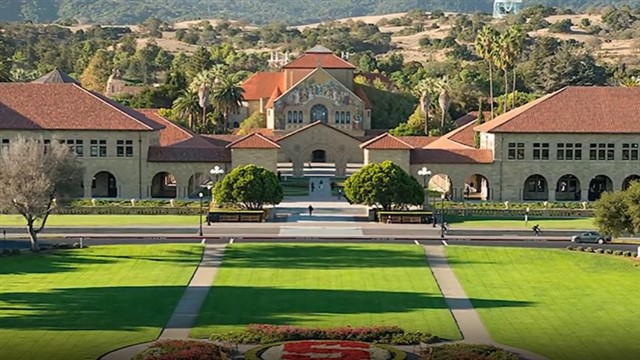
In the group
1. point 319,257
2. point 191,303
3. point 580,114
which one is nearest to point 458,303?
point 191,303

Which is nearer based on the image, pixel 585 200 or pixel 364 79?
pixel 585 200

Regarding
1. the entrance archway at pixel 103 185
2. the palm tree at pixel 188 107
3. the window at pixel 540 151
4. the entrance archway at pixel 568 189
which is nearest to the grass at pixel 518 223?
the window at pixel 540 151

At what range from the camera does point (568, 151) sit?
10775 cm

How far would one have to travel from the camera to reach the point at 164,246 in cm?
7700

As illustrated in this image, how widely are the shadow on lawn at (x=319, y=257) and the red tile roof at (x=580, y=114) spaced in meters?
33.1

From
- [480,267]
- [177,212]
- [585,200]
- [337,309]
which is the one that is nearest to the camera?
[337,309]

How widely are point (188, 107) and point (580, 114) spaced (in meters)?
49.6

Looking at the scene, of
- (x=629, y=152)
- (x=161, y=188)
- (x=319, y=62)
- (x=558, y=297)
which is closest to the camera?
(x=558, y=297)

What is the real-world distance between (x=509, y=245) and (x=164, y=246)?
67.0ft

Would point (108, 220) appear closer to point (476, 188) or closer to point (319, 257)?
point (319, 257)

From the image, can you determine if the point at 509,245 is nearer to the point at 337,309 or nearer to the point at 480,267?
the point at 480,267

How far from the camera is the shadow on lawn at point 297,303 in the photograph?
183 ft

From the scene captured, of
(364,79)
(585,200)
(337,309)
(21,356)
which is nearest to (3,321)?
(21,356)

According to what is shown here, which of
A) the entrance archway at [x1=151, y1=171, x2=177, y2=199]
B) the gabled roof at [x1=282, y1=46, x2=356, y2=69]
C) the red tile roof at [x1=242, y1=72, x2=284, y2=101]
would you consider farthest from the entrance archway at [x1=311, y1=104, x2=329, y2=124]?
the entrance archway at [x1=151, y1=171, x2=177, y2=199]
